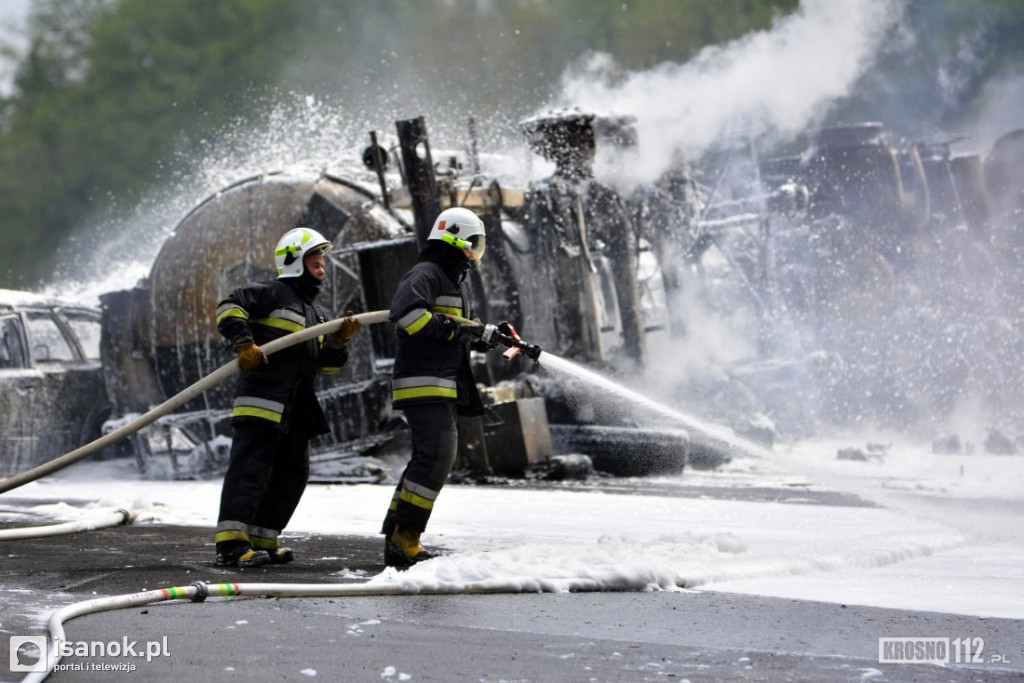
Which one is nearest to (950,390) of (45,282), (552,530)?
(552,530)

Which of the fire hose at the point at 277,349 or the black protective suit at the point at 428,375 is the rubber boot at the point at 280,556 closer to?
the black protective suit at the point at 428,375

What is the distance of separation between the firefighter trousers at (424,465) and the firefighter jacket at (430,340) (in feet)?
0.27

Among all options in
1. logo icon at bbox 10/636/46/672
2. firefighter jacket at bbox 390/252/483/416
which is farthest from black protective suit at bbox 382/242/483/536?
logo icon at bbox 10/636/46/672

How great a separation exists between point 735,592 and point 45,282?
29708 mm

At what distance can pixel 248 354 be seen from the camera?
6.94m

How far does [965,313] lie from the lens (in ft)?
71.2

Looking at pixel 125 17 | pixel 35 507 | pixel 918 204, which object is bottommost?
pixel 35 507

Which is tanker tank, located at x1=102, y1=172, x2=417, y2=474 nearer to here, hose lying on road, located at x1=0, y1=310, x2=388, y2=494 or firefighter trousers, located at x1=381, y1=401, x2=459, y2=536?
hose lying on road, located at x1=0, y1=310, x2=388, y2=494

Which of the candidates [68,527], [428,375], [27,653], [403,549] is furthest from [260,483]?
[27,653]

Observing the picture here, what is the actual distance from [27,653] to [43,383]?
10.3m

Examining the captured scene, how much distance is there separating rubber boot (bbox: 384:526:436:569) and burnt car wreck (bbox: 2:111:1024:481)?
6341mm

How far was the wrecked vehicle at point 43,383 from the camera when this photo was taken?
13.9m

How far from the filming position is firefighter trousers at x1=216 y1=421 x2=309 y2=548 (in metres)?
7.02

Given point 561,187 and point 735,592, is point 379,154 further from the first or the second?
point 735,592
